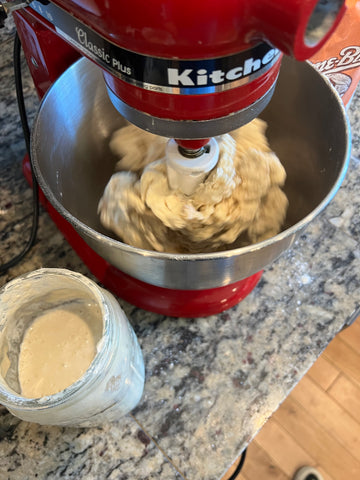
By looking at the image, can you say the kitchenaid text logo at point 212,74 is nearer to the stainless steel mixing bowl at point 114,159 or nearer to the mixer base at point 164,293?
the stainless steel mixing bowl at point 114,159

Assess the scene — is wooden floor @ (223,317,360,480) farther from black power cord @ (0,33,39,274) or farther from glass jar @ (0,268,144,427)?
black power cord @ (0,33,39,274)

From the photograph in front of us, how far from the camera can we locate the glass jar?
40 cm

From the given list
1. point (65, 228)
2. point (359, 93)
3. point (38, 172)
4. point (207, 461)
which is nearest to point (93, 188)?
point (65, 228)

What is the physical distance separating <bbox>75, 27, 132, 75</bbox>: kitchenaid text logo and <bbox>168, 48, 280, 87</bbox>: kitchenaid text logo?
37 millimetres

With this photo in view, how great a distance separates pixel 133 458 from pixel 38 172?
350mm

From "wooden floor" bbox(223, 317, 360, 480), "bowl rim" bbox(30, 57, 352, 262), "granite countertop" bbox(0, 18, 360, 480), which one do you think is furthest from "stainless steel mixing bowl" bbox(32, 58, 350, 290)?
"wooden floor" bbox(223, 317, 360, 480)

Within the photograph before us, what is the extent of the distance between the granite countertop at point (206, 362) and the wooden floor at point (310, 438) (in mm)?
395

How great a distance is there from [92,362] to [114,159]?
0.33 m

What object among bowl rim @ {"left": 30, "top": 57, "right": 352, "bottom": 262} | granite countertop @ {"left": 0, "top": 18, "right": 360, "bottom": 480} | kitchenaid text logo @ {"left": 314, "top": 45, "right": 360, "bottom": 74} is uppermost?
kitchenaid text logo @ {"left": 314, "top": 45, "right": 360, "bottom": 74}

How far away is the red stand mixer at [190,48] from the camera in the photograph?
255 millimetres

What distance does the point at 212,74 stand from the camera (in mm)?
293

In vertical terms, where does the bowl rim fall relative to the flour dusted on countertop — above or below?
above

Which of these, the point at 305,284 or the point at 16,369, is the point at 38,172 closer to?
the point at 16,369

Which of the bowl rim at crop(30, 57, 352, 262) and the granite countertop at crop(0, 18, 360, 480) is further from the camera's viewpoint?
the granite countertop at crop(0, 18, 360, 480)
